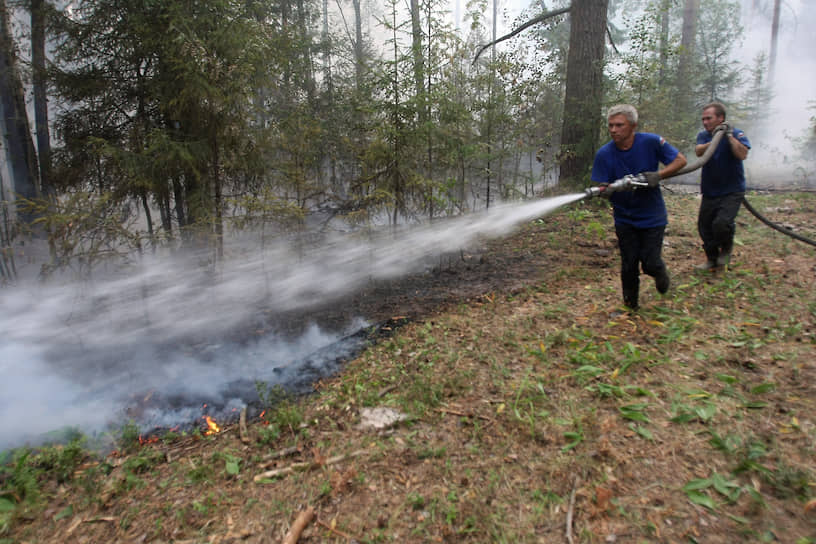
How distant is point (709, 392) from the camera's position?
338 centimetres

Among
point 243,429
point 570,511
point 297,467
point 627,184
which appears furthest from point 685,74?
point 297,467

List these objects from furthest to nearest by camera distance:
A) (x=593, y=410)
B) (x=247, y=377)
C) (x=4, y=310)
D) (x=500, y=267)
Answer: (x=500, y=267) → (x=4, y=310) → (x=247, y=377) → (x=593, y=410)

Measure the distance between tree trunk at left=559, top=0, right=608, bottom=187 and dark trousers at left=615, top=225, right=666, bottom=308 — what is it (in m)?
6.55

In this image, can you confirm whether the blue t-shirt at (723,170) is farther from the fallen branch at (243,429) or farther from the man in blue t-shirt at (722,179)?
the fallen branch at (243,429)

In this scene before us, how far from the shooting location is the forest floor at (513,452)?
2.47 metres

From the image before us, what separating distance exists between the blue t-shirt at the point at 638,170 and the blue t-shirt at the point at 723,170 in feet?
5.26

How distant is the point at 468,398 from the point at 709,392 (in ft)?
5.96

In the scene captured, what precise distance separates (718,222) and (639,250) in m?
1.81

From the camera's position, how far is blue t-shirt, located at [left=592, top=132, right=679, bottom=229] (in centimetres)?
445

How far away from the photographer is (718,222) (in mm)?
5668

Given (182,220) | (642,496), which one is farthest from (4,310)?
(642,496)

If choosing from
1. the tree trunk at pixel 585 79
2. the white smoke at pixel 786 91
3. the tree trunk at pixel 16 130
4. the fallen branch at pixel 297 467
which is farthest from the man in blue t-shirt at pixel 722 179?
the white smoke at pixel 786 91

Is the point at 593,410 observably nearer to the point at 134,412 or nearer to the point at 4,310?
the point at 134,412

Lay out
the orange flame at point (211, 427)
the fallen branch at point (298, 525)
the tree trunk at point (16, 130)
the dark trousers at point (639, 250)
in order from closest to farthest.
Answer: the fallen branch at point (298, 525) → the orange flame at point (211, 427) → the dark trousers at point (639, 250) → the tree trunk at point (16, 130)
